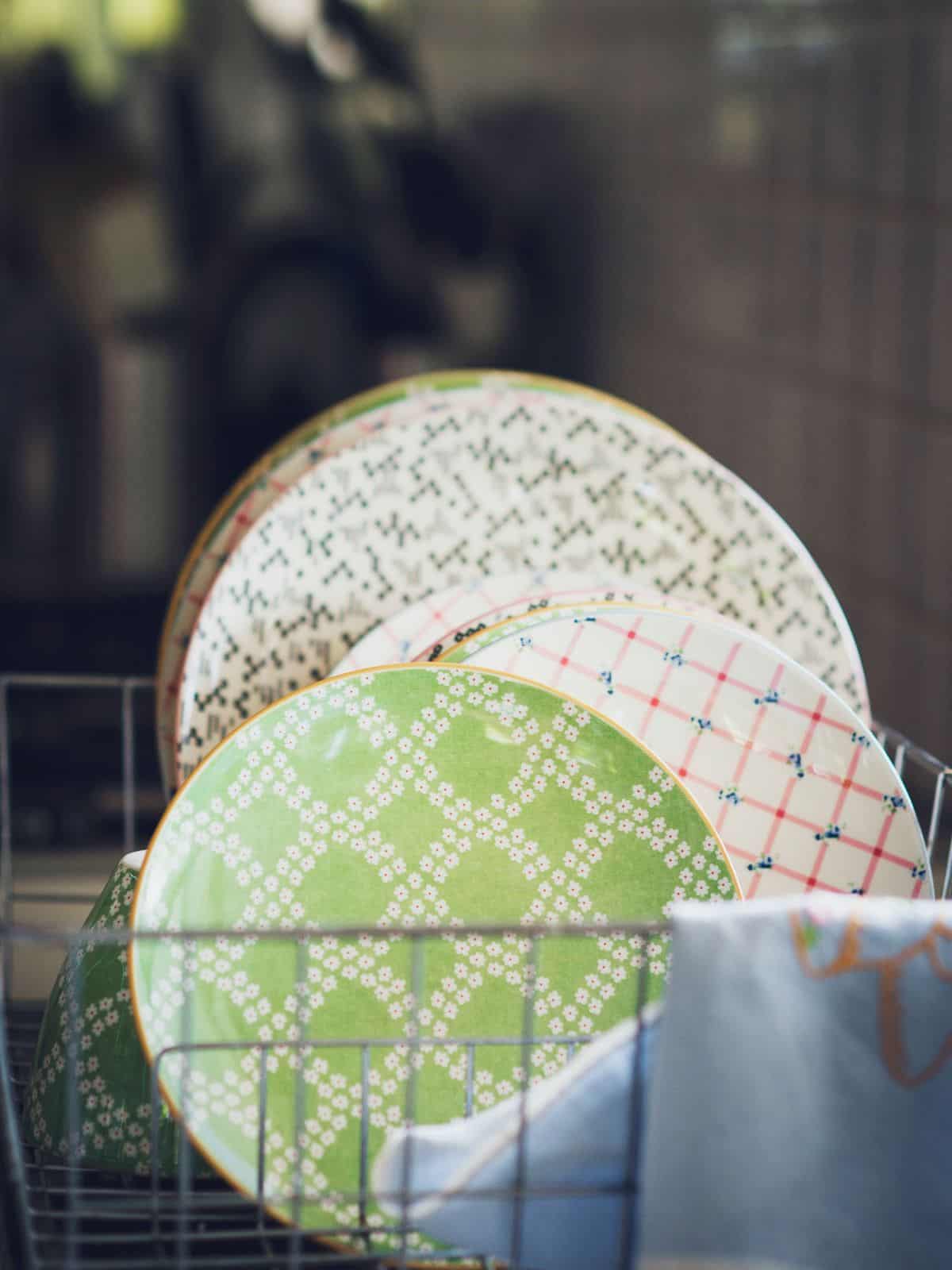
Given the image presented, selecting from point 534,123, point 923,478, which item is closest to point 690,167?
point 534,123

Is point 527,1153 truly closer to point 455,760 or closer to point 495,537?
point 455,760

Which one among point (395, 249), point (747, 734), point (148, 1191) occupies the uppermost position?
point (395, 249)

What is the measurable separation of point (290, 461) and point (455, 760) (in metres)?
0.21

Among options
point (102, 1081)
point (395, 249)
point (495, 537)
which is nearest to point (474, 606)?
point (495, 537)

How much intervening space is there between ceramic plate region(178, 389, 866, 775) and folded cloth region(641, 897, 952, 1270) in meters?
0.26

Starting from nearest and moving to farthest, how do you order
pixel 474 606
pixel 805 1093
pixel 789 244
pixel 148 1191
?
1. pixel 805 1093
2. pixel 148 1191
3. pixel 474 606
4. pixel 789 244

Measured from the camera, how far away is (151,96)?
1.33m

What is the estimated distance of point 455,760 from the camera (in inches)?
20.9

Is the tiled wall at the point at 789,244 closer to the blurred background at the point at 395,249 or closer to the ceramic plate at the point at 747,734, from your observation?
the blurred background at the point at 395,249

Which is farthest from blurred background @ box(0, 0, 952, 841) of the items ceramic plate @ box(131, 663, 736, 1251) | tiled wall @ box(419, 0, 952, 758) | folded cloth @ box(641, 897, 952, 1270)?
folded cloth @ box(641, 897, 952, 1270)

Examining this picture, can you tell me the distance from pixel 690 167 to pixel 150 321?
524 mm

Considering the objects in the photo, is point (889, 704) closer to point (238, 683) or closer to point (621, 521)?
point (621, 521)

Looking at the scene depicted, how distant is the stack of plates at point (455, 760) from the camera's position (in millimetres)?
477

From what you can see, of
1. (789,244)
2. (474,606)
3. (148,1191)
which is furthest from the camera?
(789,244)
